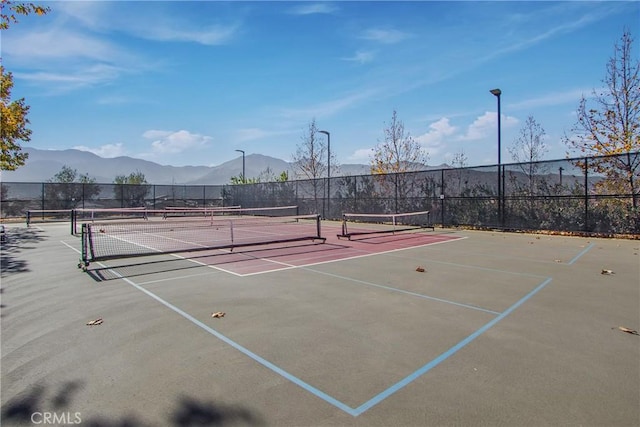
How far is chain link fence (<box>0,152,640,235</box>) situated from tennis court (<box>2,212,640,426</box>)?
26.2 feet

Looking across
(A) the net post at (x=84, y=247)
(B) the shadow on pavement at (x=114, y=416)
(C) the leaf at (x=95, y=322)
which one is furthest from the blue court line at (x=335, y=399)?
(A) the net post at (x=84, y=247)

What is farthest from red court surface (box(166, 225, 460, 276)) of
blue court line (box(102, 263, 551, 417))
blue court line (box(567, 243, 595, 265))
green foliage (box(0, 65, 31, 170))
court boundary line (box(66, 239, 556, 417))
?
green foliage (box(0, 65, 31, 170))

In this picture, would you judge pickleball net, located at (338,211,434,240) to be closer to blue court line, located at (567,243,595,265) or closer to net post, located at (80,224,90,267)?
blue court line, located at (567,243,595,265)

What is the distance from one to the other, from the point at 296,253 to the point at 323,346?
21.5 feet

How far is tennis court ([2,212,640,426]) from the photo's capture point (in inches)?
107

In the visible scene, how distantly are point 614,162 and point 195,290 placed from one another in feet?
54.5

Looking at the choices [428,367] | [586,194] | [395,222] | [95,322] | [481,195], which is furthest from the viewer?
[395,222]

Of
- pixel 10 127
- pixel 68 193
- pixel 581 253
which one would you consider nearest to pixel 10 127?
pixel 10 127

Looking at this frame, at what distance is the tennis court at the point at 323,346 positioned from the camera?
2725mm

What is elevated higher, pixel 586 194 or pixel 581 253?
pixel 586 194

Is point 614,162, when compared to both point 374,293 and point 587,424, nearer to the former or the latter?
point 374,293

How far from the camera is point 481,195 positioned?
1764cm

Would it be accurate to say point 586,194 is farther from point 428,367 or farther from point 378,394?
point 378,394

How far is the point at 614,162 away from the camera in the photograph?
1455 cm
